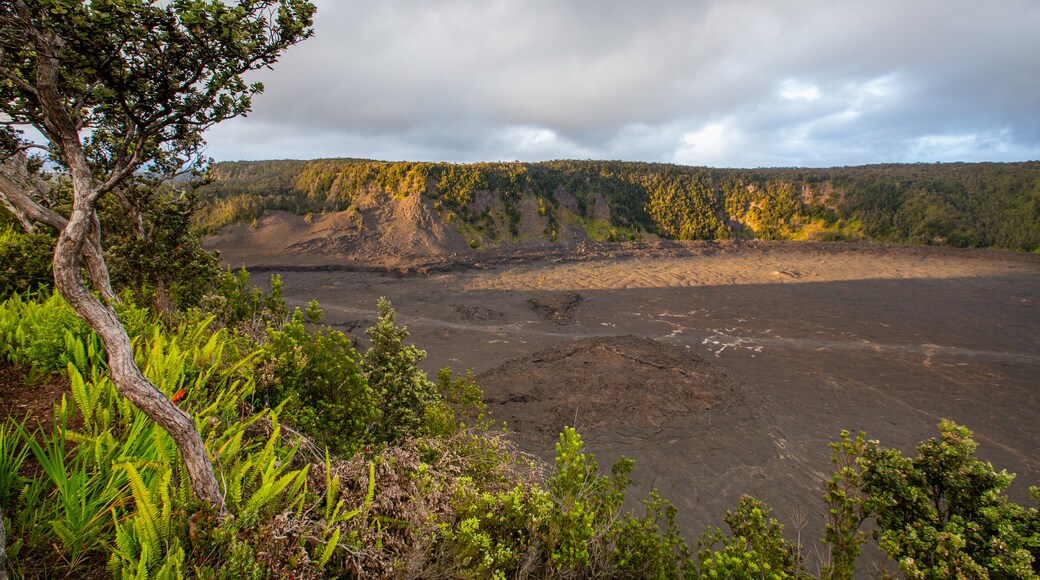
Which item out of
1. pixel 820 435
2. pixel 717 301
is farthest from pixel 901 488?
pixel 717 301

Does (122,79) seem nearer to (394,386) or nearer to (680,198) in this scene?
(394,386)

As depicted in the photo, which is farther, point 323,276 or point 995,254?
point 995,254

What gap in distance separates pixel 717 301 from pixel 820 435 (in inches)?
449

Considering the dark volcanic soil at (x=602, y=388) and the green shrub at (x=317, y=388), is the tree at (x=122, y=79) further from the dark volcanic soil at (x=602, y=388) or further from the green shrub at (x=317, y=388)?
the dark volcanic soil at (x=602, y=388)

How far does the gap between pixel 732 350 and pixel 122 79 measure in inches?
664

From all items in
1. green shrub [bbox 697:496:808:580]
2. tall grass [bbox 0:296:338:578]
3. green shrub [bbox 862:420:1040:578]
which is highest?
tall grass [bbox 0:296:338:578]

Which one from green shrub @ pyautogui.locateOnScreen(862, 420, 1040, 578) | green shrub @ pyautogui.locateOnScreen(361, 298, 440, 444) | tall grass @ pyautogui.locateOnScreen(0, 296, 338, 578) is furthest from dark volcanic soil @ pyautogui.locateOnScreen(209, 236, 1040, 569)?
tall grass @ pyautogui.locateOnScreen(0, 296, 338, 578)

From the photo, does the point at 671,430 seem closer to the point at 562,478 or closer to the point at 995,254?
the point at 562,478

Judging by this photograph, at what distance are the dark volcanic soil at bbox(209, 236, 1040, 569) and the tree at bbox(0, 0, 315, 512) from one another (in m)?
6.96

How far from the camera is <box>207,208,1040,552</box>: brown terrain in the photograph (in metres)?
10.0

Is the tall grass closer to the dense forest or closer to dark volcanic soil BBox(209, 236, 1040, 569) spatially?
dark volcanic soil BBox(209, 236, 1040, 569)

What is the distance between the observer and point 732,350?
51.5 feet

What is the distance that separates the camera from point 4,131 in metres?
4.21

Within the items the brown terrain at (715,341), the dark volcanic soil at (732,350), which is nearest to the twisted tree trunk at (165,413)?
the brown terrain at (715,341)
